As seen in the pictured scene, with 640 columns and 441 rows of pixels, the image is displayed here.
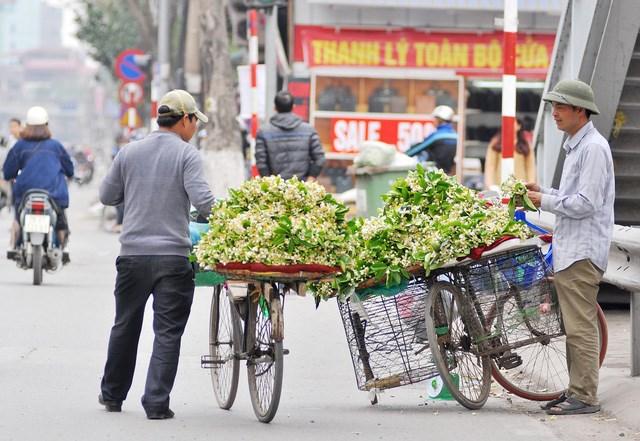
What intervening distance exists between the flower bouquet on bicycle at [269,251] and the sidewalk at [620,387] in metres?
1.67

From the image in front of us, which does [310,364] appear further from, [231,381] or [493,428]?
[493,428]

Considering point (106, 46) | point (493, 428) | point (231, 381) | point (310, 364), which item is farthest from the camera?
point (106, 46)

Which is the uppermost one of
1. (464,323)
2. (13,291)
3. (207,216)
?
(207,216)

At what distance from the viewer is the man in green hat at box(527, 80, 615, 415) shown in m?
7.80

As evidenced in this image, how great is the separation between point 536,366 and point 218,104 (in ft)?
65.3

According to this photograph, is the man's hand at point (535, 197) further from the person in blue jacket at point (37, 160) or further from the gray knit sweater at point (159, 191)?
the person in blue jacket at point (37, 160)

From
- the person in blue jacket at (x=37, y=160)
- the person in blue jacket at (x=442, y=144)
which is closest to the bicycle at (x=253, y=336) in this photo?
the person in blue jacket at (x=37, y=160)

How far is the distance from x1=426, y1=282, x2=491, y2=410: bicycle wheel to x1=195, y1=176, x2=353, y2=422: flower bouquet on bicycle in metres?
0.73

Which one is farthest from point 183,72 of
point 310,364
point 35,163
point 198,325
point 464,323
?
point 464,323

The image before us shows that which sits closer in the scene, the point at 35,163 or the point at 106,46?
the point at 35,163

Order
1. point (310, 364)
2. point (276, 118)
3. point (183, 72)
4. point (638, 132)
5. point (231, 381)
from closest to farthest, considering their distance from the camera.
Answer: point (231, 381) < point (310, 364) < point (638, 132) < point (276, 118) < point (183, 72)

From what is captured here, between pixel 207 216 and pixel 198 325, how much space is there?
432 centimetres

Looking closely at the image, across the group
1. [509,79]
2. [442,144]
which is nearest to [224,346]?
[509,79]

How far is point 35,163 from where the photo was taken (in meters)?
Answer: 15.0
